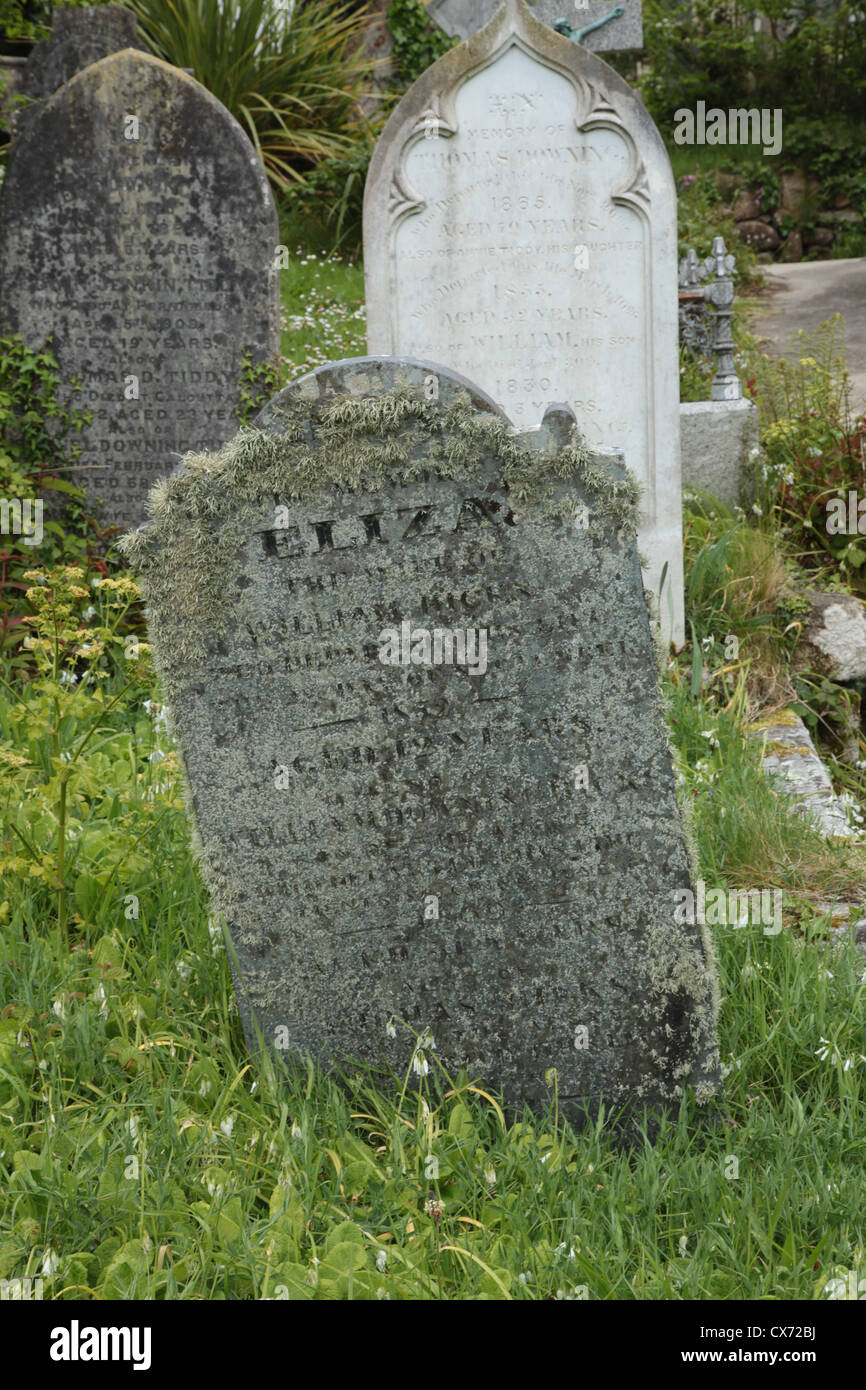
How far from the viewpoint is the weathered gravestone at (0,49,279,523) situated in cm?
524

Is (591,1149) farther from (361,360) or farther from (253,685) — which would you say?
(361,360)

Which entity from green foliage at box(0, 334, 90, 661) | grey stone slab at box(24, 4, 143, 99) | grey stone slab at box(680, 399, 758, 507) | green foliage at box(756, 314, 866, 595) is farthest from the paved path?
green foliage at box(0, 334, 90, 661)

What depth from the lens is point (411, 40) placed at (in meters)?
13.2

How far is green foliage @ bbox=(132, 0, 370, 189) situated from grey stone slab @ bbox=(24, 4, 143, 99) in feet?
11.4

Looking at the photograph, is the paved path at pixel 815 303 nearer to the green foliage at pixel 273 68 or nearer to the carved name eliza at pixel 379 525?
the green foliage at pixel 273 68

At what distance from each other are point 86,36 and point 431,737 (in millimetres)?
6160

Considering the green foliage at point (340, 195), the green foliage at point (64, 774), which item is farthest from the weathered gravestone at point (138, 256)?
the green foliage at point (340, 195)

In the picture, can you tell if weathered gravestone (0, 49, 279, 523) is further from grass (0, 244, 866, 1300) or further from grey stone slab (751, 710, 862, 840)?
grey stone slab (751, 710, 862, 840)

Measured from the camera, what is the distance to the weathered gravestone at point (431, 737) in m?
2.28

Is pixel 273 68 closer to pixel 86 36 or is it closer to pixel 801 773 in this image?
pixel 86 36

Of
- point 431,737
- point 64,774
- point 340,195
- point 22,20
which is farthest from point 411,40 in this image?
point 431,737

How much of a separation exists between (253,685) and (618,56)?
20.2 metres

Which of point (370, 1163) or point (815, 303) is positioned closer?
point (370, 1163)

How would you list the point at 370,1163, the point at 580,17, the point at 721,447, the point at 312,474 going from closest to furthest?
1. the point at 370,1163
2. the point at 312,474
3. the point at 580,17
4. the point at 721,447
